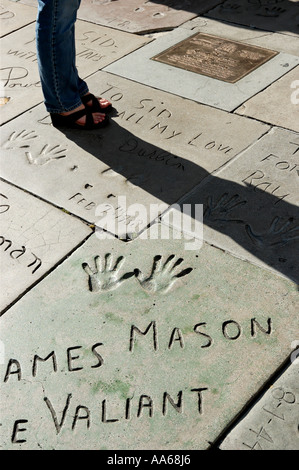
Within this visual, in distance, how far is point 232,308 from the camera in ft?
7.26

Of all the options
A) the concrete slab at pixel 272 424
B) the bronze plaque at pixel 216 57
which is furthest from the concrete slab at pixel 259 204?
the bronze plaque at pixel 216 57

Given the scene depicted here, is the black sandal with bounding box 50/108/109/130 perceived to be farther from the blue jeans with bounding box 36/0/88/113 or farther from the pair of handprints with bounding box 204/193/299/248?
the pair of handprints with bounding box 204/193/299/248

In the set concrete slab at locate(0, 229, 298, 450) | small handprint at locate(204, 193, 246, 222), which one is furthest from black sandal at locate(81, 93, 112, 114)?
concrete slab at locate(0, 229, 298, 450)

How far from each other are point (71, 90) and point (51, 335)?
1575mm

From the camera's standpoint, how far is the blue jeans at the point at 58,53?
292 centimetres

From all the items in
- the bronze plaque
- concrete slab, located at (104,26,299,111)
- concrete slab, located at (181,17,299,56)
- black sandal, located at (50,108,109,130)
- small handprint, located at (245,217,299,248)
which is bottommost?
small handprint, located at (245,217,299,248)

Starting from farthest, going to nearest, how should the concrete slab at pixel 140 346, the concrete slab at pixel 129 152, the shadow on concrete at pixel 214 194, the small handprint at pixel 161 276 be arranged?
the concrete slab at pixel 129 152, the shadow on concrete at pixel 214 194, the small handprint at pixel 161 276, the concrete slab at pixel 140 346

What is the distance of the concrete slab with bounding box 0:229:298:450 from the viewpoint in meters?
1.88

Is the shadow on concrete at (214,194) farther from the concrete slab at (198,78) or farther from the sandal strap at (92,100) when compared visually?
the concrete slab at (198,78)

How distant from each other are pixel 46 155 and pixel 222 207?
1.03m

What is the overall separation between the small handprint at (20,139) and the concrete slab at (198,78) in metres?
0.83

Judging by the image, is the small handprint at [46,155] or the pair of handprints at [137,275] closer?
the pair of handprints at [137,275]

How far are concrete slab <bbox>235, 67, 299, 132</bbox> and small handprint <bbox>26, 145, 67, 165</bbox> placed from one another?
1019mm
